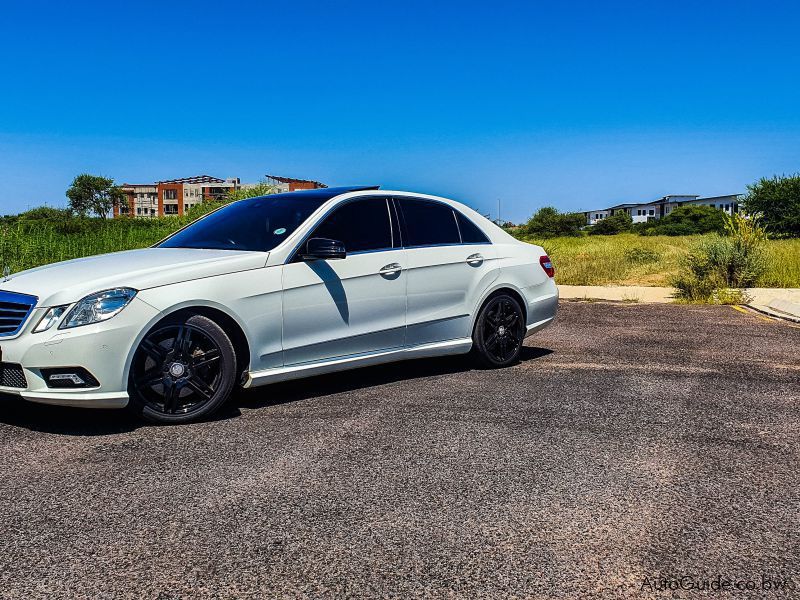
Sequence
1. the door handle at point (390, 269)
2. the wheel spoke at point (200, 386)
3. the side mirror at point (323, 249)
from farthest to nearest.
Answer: the door handle at point (390, 269) < the side mirror at point (323, 249) < the wheel spoke at point (200, 386)

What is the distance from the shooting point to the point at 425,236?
710 cm

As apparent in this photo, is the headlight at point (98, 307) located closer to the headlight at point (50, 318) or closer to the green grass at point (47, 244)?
the headlight at point (50, 318)

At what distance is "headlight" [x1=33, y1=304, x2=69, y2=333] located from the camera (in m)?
5.03

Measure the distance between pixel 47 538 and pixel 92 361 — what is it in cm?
172

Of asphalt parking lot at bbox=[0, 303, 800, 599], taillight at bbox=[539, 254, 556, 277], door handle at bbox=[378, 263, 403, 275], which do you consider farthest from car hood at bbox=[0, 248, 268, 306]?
taillight at bbox=[539, 254, 556, 277]

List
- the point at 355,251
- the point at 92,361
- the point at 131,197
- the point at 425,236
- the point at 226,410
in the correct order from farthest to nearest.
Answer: the point at 131,197 < the point at 425,236 < the point at 355,251 < the point at 226,410 < the point at 92,361

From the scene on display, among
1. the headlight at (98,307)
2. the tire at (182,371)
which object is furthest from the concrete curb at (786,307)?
Result: the headlight at (98,307)

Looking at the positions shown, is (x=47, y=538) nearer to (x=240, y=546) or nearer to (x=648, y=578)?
(x=240, y=546)

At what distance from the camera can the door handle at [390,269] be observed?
6.55 metres

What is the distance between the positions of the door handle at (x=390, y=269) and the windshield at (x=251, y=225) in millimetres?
721

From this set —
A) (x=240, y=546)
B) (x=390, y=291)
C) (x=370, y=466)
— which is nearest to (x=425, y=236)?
(x=390, y=291)

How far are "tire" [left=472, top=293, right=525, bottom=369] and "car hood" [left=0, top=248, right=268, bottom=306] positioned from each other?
241 cm

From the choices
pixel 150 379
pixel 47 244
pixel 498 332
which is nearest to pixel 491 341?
pixel 498 332

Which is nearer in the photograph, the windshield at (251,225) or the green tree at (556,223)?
the windshield at (251,225)
